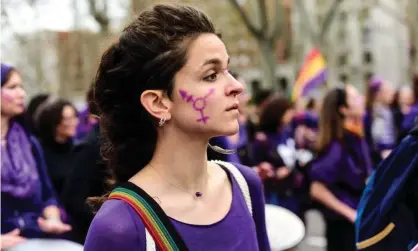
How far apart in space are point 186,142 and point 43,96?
574cm

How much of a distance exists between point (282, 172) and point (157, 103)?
404 centimetres

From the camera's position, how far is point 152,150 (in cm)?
184

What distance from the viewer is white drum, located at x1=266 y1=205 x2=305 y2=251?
9.37ft

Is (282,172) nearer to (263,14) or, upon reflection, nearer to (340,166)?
(340,166)

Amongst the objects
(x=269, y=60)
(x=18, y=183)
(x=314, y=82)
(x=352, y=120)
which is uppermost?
(x=18, y=183)

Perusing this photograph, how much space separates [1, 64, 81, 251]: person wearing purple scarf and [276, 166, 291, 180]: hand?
2331 millimetres

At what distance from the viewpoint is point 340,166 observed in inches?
195

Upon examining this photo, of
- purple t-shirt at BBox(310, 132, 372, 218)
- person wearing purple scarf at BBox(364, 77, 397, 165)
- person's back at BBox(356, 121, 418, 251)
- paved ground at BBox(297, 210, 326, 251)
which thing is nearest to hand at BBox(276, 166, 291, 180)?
purple t-shirt at BBox(310, 132, 372, 218)

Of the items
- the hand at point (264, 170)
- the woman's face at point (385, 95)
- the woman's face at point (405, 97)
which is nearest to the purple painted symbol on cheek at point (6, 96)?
the hand at point (264, 170)

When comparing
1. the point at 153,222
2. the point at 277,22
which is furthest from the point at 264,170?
the point at 277,22

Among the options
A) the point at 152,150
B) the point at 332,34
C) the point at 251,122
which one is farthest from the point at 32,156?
the point at 332,34

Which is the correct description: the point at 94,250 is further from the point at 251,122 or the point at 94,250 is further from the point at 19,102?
the point at 251,122

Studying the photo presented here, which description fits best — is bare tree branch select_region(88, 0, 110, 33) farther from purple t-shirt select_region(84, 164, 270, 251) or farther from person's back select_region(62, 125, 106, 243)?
purple t-shirt select_region(84, 164, 270, 251)

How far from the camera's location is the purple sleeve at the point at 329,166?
496 centimetres
